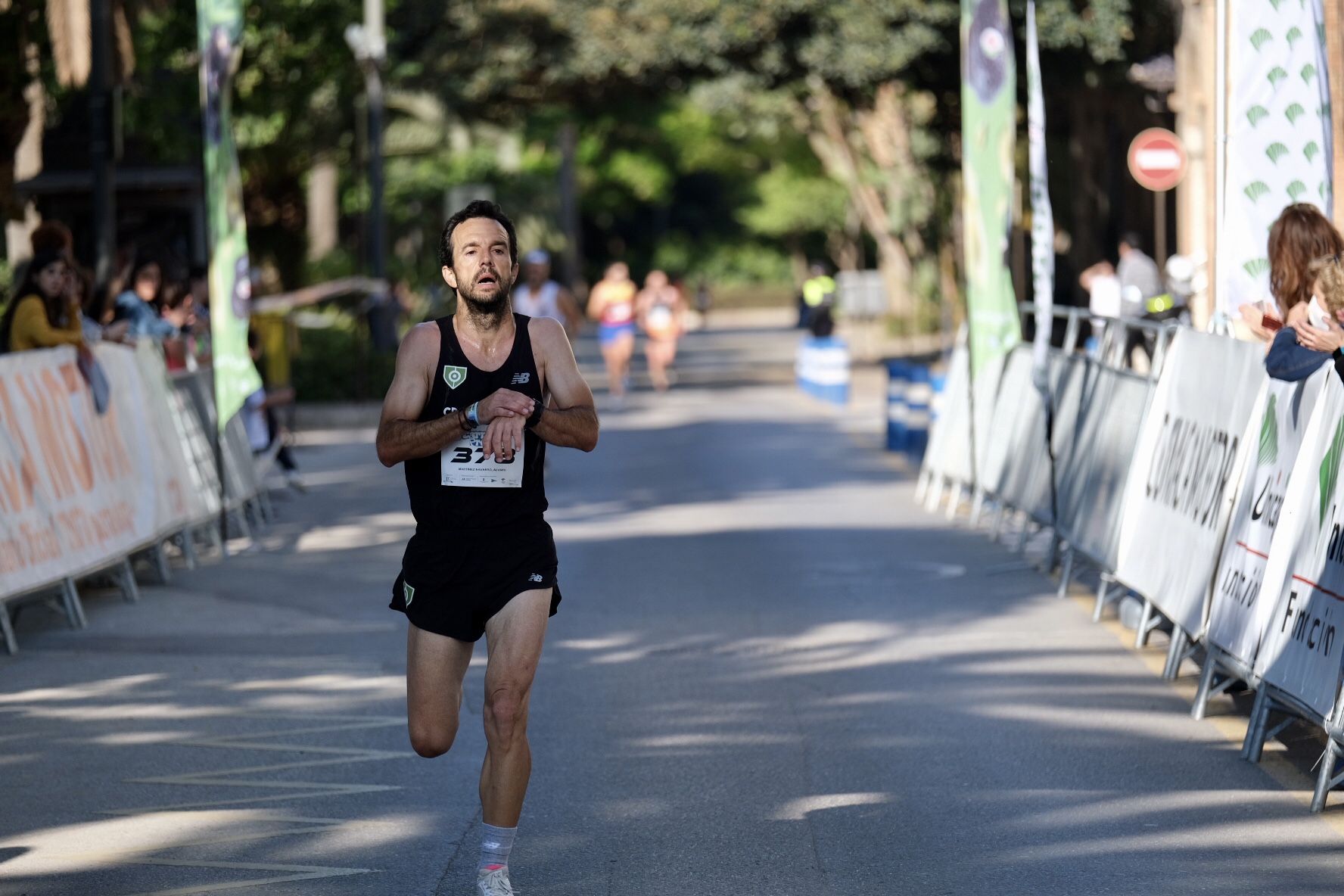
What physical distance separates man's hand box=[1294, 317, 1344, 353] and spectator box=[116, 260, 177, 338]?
9724 mm

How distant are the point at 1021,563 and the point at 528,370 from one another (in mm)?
8229

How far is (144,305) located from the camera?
1562cm

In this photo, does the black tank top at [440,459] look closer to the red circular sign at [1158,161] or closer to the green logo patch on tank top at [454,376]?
the green logo patch on tank top at [454,376]

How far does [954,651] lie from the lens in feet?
34.0

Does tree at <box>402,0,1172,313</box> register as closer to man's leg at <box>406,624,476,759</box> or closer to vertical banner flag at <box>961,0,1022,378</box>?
vertical banner flag at <box>961,0,1022,378</box>

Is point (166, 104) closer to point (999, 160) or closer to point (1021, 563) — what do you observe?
point (999, 160)

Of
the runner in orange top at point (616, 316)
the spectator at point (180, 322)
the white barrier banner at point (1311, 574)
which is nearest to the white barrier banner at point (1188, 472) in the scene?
the white barrier banner at point (1311, 574)

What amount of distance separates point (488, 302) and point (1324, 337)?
123 inches

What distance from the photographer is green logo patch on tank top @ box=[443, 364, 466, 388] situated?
228 inches

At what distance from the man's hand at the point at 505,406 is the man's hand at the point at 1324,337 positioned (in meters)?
3.10

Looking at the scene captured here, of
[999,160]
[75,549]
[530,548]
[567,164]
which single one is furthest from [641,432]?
[567,164]

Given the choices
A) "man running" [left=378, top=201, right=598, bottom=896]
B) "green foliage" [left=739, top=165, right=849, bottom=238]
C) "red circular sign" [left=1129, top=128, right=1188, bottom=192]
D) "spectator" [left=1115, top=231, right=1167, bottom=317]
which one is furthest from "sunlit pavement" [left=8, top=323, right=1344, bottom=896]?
"green foliage" [left=739, top=165, right=849, bottom=238]

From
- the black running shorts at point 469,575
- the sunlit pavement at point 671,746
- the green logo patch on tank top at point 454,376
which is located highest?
the green logo patch on tank top at point 454,376

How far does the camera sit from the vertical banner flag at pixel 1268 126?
10625mm
